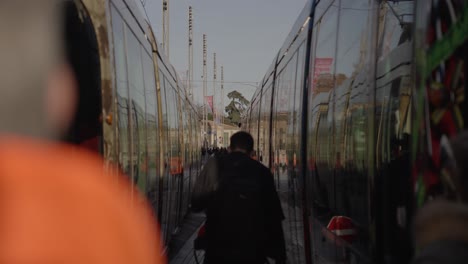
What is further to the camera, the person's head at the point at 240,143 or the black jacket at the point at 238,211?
the person's head at the point at 240,143

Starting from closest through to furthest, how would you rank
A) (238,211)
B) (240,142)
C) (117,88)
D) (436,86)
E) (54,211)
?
(436,86), (54,211), (117,88), (238,211), (240,142)

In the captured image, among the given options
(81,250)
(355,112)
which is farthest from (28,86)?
(355,112)

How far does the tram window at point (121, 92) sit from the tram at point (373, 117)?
144cm

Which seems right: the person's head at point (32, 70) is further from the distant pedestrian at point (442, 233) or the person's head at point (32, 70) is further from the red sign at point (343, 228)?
the distant pedestrian at point (442, 233)

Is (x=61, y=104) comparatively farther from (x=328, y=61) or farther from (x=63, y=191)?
(x=328, y=61)

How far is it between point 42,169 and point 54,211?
195 mm

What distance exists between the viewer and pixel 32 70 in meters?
3.28

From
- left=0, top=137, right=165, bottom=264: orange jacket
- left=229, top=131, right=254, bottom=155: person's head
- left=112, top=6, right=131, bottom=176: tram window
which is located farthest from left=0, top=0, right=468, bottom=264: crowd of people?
left=229, top=131, right=254, bottom=155: person's head

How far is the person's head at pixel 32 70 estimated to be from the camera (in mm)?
3154

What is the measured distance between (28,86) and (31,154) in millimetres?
319

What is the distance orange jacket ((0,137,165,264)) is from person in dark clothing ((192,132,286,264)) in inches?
72.0

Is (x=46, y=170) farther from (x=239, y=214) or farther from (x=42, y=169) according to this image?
(x=239, y=214)

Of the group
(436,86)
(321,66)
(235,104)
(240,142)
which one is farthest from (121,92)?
(235,104)

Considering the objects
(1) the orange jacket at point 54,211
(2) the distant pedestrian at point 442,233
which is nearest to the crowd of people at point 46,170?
(1) the orange jacket at point 54,211
